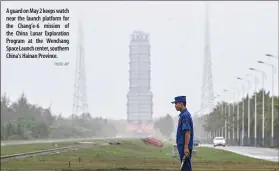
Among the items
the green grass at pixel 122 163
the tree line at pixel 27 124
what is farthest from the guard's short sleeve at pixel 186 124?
the tree line at pixel 27 124

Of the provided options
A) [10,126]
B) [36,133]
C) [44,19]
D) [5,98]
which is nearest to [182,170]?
[44,19]

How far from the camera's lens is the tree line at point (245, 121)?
116613 mm

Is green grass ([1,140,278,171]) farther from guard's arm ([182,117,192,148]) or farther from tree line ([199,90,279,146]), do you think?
tree line ([199,90,279,146])

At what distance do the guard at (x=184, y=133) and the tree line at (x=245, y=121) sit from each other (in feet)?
284

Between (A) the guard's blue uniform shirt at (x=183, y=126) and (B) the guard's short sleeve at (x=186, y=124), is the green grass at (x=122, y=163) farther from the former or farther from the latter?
(B) the guard's short sleeve at (x=186, y=124)

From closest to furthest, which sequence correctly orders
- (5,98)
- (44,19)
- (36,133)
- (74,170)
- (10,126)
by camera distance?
(44,19)
(74,170)
(10,126)
(36,133)
(5,98)

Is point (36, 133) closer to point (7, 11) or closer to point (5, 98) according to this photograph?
point (5, 98)

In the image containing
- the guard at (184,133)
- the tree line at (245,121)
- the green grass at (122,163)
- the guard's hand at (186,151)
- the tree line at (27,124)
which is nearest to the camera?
the guard's hand at (186,151)

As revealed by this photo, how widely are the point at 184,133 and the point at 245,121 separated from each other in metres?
122

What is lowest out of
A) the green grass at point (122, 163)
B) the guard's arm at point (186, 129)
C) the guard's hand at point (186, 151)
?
the green grass at point (122, 163)

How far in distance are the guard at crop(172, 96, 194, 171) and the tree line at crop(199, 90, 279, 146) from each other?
284 feet

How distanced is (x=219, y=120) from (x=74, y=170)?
14015 centimetres

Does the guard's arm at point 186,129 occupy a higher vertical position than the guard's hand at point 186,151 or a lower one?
higher

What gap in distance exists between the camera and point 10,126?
133 m
